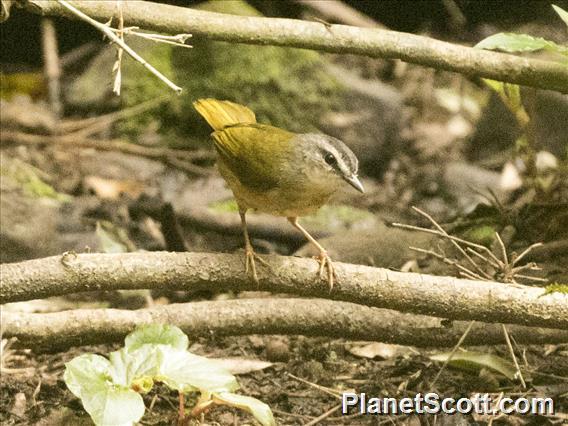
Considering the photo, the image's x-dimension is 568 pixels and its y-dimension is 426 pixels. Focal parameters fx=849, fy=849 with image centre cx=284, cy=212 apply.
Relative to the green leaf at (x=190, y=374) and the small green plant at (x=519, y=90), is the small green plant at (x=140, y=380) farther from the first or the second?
the small green plant at (x=519, y=90)

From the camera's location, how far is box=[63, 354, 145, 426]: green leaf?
2949mm

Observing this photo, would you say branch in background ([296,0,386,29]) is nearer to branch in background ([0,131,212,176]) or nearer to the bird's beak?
branch in background ([0,131,212,176])

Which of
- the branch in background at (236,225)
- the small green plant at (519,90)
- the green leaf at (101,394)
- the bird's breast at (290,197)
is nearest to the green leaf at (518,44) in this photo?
the small green plant at (519,90)

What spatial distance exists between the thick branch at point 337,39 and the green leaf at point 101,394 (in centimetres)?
164

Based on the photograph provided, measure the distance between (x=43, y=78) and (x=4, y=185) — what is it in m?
2.58

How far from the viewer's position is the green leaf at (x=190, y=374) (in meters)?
3.06

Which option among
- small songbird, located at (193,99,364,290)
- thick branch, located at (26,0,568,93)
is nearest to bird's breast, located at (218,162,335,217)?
small songbird, located at (193,99,364,290)

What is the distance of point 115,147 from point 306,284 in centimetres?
373

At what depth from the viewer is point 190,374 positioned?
3.12 meters

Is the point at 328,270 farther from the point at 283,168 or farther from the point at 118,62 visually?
the point at 118,62

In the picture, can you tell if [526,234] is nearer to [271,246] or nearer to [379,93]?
[271,246]

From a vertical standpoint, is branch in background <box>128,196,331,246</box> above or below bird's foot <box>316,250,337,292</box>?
Answer: below

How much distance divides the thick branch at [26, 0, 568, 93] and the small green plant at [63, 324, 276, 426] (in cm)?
153

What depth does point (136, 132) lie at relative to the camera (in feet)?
23.9
